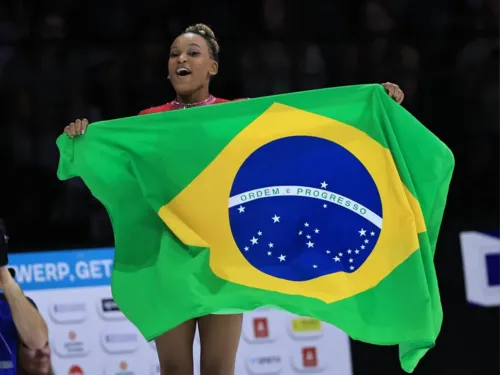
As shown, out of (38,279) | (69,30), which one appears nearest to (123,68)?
(69,30)

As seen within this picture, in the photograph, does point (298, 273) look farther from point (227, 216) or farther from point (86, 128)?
point (86, 128)

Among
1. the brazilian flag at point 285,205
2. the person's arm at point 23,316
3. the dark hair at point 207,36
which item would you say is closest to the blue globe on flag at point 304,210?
the brazilian flag at point 285,205

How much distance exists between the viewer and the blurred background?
4.65 meters

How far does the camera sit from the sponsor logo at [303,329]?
14.6 ft

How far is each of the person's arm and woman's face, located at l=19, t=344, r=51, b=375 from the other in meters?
0.02

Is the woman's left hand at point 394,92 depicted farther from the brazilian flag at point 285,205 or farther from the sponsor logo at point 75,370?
the sponsor logo at point 75,370

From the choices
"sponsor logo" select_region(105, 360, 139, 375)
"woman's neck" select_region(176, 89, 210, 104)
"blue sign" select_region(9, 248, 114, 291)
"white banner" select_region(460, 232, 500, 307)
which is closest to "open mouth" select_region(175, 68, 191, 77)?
"woman's neck" select_region(176, 89, 210, 104)

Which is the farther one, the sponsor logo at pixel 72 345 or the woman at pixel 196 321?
the sponsor logo at pixel 72 345

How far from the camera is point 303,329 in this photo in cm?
444

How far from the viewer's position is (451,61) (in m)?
5.31

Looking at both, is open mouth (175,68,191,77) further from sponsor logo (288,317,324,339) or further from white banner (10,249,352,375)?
sponsor logo (288,317,324,339)

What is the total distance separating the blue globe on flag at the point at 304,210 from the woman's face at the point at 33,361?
0.72 m

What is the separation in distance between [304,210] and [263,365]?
1.48 m

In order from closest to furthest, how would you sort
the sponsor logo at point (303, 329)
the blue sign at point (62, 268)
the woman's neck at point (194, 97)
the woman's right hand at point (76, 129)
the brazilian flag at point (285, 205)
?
1. the brazilian flag at point (285, 205)
2. the woman's right hand at point (76, 129)
3. the woman's neck at point (194, 97)
4. the blue sign at point (62, 268)
5. the sponsor logo at point (303, 329)
